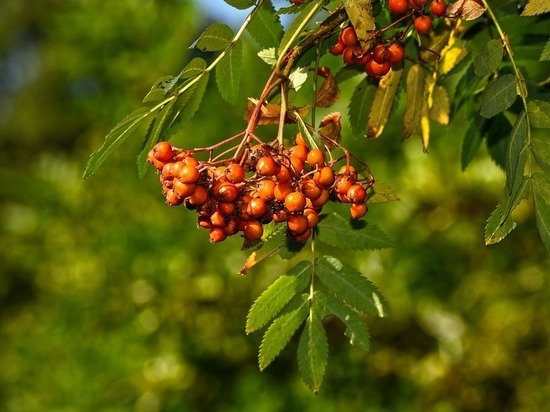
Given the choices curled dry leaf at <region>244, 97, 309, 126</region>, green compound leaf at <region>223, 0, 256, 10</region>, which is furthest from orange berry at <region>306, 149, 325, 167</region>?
green compound leaf at <region>223, 0, 256, 10</region>

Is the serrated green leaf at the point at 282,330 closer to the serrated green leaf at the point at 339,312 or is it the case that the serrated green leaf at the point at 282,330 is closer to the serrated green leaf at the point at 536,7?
the serrated green leaf at the point at 339,312

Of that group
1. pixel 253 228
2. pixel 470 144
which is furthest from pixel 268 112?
pixel 470 144

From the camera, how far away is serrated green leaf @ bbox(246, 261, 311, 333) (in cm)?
121

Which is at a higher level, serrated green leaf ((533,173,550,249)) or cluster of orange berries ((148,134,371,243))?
cluster of orange berries ((148,134,371,243))

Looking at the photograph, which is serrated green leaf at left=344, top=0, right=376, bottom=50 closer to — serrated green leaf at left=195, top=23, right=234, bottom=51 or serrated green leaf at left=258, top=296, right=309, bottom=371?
serrated green leaf at left=195, top=23, right=234, bottom=51

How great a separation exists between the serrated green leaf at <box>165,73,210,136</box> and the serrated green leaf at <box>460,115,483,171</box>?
542mm

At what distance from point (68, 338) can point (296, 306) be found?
2.52 metres

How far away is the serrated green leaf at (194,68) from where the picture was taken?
1.14 meters

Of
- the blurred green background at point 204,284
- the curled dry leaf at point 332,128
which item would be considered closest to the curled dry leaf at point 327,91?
the curled dry leaf at point 332,128

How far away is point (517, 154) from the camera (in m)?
1.04

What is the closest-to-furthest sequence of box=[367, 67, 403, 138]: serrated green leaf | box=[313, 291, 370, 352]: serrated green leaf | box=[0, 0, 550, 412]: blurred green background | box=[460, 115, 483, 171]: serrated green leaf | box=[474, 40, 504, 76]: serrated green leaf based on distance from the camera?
box=[474, 40, 504, 76]: serrated green leaf
box=[313, 291, 370, 352]: serrated green leaf
box=[367, 67, 403, 138]: serrated green leaf
box=[460, 115, 483, 171]: serrated green leaf
box=[0, 0, 550, 412]: blurred green background

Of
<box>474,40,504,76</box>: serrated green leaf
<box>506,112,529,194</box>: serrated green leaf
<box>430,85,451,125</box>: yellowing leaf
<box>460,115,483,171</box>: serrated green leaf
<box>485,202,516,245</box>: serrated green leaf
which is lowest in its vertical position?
<box>460,115,483,171</box>: serrated green leaf

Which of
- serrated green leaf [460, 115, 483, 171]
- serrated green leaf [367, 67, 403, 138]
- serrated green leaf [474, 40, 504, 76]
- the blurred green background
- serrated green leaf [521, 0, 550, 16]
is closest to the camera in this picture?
serrated green leaf [521, 0, 550, 16]

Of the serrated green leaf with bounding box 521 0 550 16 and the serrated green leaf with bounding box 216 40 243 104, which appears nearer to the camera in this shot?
the serrated green leaf with bounding box 521 0 550 16
